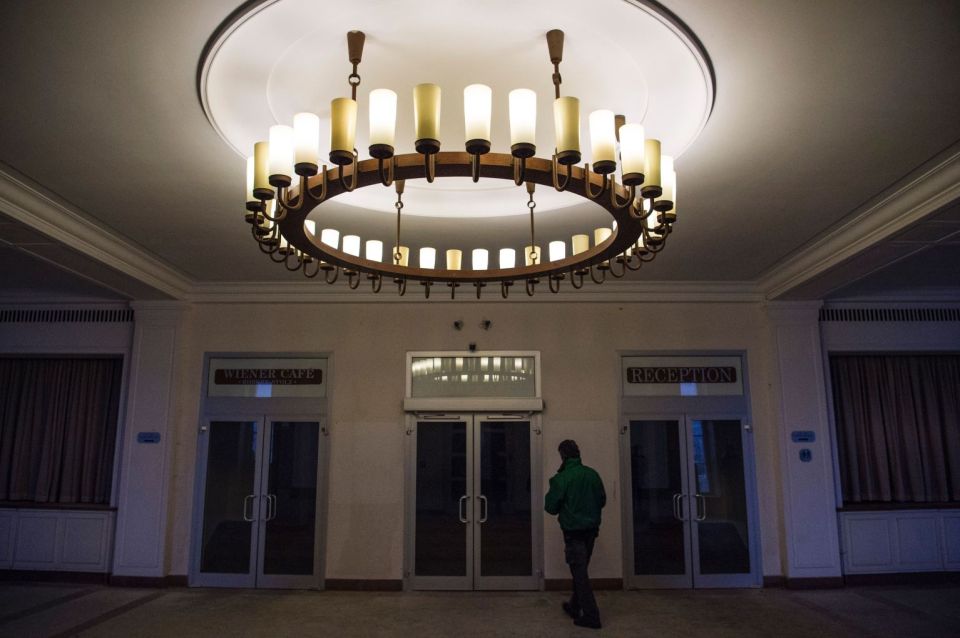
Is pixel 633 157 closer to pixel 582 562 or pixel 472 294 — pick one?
pixel 582 562

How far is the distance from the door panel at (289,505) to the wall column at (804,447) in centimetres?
534

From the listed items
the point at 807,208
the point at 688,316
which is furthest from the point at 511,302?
the point at 807,208

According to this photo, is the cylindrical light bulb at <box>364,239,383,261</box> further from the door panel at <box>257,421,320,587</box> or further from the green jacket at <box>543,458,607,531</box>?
the door panel at <box>257,421,320,587</box>

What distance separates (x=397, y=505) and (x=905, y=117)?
5900 millimetres

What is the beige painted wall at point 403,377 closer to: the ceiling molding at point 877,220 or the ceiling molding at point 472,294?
the ceiling molding at point 472,294

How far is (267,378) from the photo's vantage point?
24.9 ft

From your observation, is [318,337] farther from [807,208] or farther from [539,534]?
[807,208]

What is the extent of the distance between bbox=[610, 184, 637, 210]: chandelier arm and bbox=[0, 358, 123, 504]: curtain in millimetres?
7302

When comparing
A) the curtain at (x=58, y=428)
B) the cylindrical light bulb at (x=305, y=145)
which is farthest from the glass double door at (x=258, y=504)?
the cylindrical light bulb at (x=305, y=145)

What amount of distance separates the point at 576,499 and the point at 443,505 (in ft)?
7.04

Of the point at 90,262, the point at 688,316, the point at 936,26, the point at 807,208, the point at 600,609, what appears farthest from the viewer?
the point at 688,316

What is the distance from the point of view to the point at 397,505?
7.25m

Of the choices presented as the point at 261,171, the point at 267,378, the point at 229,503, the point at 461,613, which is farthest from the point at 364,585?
the point at 261,171

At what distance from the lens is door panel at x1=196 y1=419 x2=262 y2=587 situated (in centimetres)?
721
